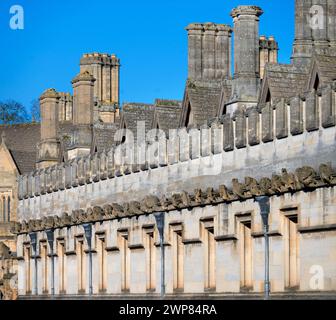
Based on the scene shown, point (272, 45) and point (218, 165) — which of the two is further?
point (272, 45)

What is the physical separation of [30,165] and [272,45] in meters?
28.4

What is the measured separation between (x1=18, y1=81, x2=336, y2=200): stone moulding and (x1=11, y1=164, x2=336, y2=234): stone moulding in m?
1.13

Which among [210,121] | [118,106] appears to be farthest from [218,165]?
[118,106]

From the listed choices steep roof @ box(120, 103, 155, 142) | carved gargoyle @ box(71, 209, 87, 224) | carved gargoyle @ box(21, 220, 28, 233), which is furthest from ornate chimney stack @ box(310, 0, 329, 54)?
carved gargoyle @ box(21, 220, 28, 233)

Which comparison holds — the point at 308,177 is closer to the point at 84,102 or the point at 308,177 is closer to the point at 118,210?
the point at 118,210

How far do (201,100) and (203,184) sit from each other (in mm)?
4987

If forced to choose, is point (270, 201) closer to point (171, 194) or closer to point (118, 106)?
point (171, 194)

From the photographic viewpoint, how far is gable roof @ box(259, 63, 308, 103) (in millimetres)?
45500

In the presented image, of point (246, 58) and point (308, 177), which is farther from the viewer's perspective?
point (246, 58)

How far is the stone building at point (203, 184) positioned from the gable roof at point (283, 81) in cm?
4

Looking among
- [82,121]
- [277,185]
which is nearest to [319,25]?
[277,185]

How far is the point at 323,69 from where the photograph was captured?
42125 millimetres

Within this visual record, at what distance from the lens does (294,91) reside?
150 feet
